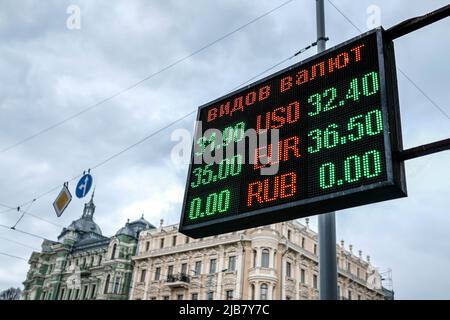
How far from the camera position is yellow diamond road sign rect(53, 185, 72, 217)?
13.8 metres

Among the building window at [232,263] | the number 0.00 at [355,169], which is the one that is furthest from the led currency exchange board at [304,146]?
the building window at [232,263]

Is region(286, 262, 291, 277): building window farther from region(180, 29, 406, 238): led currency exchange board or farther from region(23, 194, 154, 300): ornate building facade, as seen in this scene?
region(180, 29, 406, 238): led currency exchange board

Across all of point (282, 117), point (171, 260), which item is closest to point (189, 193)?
point (282, 117)

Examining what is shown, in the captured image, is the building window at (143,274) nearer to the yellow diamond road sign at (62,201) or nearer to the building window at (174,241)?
the building window at (174,241)

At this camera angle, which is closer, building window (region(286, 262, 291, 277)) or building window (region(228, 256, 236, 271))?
building window (region(228, 256, 236, 271))

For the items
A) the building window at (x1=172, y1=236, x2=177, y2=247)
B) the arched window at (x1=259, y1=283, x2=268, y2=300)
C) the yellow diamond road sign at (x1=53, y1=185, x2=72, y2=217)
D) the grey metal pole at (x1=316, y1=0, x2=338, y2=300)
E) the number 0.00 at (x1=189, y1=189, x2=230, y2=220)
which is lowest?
the grey metal pole at (x1=316, y1=0, x2=338, y2=300)

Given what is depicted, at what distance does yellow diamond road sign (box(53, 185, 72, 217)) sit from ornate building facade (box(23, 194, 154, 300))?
30574mm

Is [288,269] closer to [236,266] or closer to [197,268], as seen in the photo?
[236,266]

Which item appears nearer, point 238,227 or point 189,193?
point 238,227

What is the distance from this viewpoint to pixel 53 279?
5181 centimetres

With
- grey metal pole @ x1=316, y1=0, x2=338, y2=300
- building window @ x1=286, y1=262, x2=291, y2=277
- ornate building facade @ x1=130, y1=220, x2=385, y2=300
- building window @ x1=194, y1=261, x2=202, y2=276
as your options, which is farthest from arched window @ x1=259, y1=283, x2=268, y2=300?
grey metal pole @ x1=316, y1=0, x2=338, y2=300

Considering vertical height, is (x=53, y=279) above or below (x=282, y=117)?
above

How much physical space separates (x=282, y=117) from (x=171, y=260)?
117 feet
